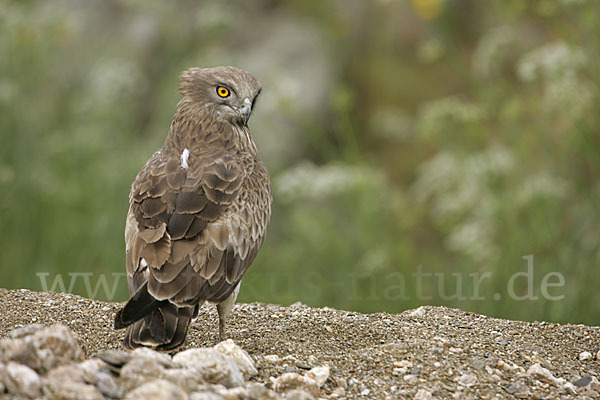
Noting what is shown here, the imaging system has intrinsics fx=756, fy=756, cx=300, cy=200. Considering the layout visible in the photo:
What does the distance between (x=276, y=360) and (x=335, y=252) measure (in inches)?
144

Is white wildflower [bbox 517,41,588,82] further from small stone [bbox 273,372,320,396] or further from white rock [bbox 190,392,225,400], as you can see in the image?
white rock [bbox 190,392,225,400]

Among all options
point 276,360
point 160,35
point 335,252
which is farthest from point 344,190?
point 160,35

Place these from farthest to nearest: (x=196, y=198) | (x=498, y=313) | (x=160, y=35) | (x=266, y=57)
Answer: (x=266, y=57) < (x=160, y=35) < (x=498, y=313) < (x=196, y=198)

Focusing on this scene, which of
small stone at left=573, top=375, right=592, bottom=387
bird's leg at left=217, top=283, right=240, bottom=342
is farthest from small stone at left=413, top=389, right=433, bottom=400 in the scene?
bird's leg at left=217, top=283, right=240, bottom=342

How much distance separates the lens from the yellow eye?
17.3 feet

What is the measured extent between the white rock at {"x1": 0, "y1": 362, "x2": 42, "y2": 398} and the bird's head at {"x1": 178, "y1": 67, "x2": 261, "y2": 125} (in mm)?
2609

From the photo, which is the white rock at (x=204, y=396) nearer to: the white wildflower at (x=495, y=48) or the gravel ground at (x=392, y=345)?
the gravel ground at (x=392, y=345)

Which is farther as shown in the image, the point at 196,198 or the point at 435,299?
the point at 435,299

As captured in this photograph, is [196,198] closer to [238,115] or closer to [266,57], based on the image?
[238,115]

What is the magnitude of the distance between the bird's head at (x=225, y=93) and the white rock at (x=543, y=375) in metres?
2.51

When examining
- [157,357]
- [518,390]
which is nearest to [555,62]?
[518,390]

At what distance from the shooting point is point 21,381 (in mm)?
2992

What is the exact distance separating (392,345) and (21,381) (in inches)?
78.4

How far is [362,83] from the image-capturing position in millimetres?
13820
